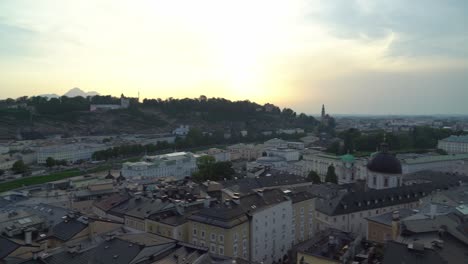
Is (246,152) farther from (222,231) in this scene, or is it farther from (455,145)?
(222,231)

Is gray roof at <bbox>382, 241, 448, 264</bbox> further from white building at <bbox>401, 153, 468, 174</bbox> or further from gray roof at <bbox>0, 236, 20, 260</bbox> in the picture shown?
white building at <bbox>401, 153, 468, 174</bbox>

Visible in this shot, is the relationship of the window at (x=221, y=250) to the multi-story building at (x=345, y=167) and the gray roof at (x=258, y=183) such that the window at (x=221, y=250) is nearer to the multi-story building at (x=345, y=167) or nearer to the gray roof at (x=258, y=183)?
the gray roof at (x=258, y=183)

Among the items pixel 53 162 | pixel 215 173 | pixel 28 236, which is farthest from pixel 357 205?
pixel 53 162

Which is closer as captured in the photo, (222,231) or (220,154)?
(222,231)

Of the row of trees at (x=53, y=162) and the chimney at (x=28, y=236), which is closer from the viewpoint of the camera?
the chimney at (x=28, y=236)

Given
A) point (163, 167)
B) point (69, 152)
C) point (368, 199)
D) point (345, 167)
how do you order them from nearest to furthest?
1. point (368, 199)
2. point (345, 167)
3. point (163, 167)
4. point (69, 152)

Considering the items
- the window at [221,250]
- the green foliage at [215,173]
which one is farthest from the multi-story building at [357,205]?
the green foliage at [215,173]
